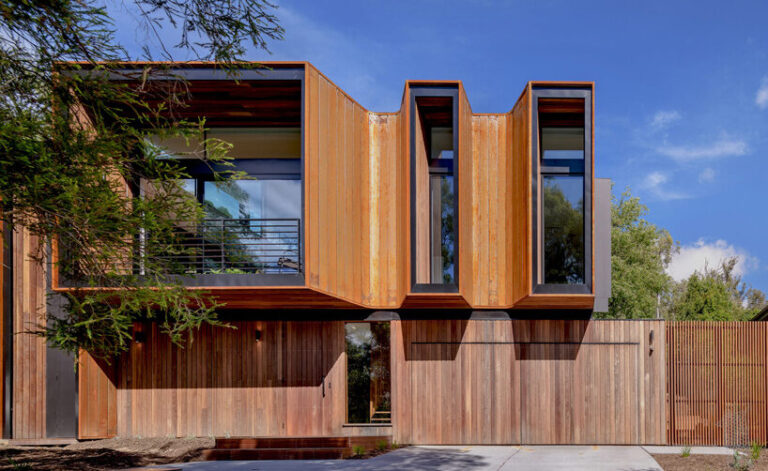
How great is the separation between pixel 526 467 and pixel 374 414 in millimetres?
2994

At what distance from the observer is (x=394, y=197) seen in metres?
10.0

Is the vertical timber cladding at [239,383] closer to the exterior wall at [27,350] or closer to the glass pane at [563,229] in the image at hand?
the exterior wall at [27,350]

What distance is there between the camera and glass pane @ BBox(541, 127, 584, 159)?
32.3 ft

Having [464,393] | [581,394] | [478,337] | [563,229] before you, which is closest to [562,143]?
[563,229]

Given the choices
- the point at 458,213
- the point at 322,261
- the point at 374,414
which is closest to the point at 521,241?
the point at 458,213

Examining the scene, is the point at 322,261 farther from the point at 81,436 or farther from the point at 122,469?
the point at 81,436

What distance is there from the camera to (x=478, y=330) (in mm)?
10023

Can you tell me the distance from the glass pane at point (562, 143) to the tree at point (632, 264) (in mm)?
15440

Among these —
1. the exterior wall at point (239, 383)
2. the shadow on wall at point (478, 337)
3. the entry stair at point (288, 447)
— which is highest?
the shadow on wall at point (478, 337)

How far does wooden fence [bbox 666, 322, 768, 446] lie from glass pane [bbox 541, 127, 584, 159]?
11.8 feet

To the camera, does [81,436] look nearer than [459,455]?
No

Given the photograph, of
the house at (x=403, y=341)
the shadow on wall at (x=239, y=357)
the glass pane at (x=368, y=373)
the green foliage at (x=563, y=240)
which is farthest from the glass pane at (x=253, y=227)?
the green foliage at (x=563, y=240)

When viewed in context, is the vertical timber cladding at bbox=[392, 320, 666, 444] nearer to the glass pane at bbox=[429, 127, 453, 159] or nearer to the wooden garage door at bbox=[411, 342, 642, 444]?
the wooden garage door at bbox=[411, 342, 642, 444]

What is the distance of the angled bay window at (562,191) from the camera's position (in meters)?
8.98
